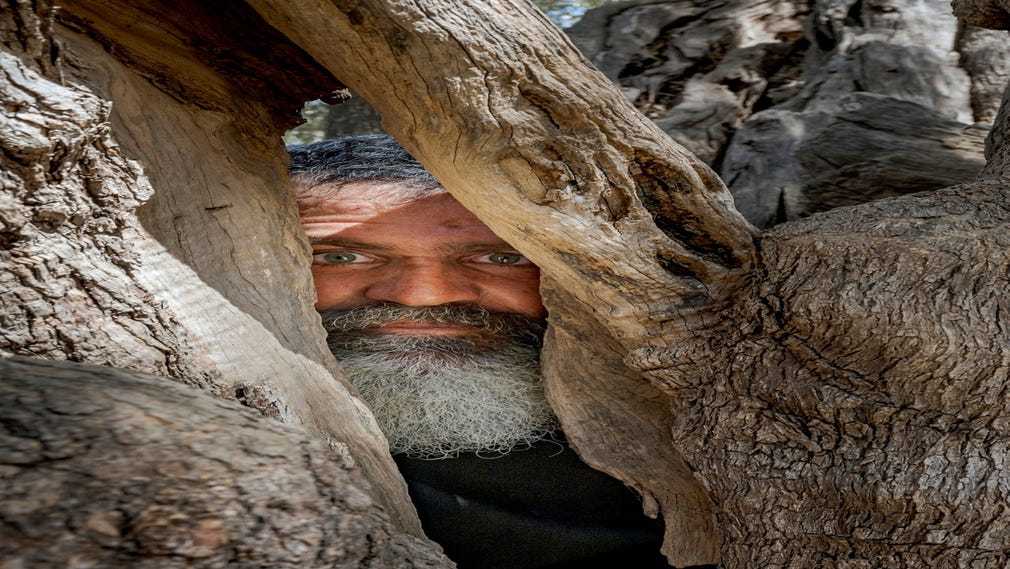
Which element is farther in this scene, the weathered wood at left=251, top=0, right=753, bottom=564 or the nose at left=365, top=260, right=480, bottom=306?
the nose at left=365, top=260, right=480, bottom=306

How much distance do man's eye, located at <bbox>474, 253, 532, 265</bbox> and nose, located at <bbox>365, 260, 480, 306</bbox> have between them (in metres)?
0.08

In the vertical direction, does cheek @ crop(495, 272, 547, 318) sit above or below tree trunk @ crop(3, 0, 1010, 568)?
below

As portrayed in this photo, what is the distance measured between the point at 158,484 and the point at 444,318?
1.52 m

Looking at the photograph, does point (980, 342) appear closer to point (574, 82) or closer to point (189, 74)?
point (574, 82)

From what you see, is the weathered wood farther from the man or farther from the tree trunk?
the man

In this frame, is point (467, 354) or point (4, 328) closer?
point (4, 328)

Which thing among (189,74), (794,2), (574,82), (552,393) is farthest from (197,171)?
(794,2)

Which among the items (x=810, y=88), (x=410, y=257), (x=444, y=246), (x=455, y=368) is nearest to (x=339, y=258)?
(x=410, y=257)

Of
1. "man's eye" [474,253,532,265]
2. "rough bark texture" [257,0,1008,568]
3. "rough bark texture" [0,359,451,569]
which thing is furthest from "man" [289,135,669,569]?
"rough bark texture" [0,359,451,569]

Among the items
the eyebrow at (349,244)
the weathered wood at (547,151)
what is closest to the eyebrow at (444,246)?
the eyebrow at (349,244)

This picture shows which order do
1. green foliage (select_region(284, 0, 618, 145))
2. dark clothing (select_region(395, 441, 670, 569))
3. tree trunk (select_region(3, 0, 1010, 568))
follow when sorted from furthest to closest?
green foliage (select_region(284, 0, 618, 145)) < dark clothing (select_region(395, 441, 670, 569)) < tree trunk (select_region(3, 0, 1010, 568))

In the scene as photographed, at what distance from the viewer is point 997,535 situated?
44.5 inches

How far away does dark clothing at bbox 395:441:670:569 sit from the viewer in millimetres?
2111

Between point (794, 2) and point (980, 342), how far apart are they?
1508mm
